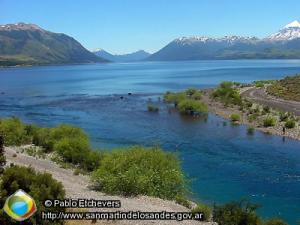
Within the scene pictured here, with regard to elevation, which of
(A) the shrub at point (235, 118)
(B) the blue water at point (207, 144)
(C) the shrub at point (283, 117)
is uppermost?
(C) the shrub at point (283, 117)

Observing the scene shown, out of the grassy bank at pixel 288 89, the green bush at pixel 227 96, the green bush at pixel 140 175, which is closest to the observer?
the green bush at pixel 140 175

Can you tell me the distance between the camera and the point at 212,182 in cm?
4744

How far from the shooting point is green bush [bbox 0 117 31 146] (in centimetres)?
5828

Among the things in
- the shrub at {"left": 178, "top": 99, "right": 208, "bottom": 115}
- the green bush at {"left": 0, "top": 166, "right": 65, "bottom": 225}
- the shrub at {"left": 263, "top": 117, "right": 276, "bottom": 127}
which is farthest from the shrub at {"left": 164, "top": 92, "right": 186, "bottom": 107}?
the green bush at {"left": 0, "top": 166, "right": 65, "bottom": 225}

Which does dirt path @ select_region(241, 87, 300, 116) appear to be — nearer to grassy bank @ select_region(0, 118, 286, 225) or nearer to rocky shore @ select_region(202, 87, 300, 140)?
rocky shore @ select_region(202, 87, 300, 140)

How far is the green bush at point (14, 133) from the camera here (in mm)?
58281

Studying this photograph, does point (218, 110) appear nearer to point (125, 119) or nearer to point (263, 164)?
point (125, 119)

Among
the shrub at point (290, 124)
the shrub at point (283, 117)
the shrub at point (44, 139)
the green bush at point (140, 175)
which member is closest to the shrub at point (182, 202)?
the green bush at point (140, 175)

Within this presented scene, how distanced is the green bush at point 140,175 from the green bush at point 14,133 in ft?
73.1

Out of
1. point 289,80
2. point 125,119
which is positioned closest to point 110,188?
point 125,119

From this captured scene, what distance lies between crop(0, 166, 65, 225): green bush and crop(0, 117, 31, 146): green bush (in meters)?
34.0

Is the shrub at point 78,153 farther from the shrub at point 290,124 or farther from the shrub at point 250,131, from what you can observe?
the shrub at point 290,124

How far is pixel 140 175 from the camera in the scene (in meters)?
37.1

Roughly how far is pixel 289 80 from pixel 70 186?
122m
